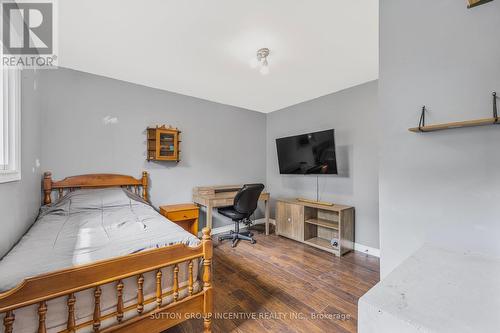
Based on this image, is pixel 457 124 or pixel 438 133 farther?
pixel 438 133

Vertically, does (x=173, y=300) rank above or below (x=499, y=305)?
Answer: below

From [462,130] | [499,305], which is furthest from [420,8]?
[499,305]

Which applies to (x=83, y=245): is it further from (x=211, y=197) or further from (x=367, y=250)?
(x=367, y=250)

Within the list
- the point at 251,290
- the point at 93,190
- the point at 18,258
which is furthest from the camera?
the point at 93,190

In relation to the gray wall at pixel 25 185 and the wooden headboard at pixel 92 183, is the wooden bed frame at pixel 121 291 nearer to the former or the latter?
the gray wall at pixel 25 185


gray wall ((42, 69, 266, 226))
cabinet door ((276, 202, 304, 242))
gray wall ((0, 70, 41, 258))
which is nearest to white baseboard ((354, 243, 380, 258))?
cabinet door ((276, 202, 304, 242))

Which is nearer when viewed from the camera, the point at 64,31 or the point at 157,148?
the point at 64,31

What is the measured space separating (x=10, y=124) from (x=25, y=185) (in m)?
0.56

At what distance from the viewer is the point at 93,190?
8.59 feet

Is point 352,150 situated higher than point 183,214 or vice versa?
point 352,150

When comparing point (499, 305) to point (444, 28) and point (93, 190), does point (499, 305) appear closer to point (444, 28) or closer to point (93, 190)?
point (444, 28)

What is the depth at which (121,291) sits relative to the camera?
1.19 metres

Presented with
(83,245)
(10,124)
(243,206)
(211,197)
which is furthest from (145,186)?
(83,245)

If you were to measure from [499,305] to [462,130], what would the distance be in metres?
0.82
